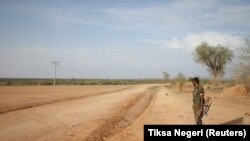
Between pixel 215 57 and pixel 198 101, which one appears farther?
pixel 215 57

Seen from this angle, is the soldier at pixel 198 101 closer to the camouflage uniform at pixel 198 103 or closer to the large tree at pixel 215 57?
the camouflage uniform at pixel 198 103

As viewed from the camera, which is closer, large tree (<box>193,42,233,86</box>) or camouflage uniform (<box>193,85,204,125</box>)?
camouflage uniform (<box>193,85,204,125</box>)

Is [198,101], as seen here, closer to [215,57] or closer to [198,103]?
[198,103]

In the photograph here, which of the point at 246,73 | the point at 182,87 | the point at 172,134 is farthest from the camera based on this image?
the point at 182,87

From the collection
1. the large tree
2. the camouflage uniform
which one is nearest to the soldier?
the camouflage uniform

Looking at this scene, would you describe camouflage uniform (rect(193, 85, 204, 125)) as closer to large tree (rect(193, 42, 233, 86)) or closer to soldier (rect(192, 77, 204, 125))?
soldier (rect(192, 77, 204, 125))

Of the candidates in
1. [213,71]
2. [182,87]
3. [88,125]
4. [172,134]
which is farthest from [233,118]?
[213,71]

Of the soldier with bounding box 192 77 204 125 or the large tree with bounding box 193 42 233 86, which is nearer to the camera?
the soldier with bounding box 192 77 204 125

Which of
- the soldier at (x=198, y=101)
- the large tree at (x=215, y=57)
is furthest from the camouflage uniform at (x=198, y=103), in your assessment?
the large tree at (x=215, y=57)

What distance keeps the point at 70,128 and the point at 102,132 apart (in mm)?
1635

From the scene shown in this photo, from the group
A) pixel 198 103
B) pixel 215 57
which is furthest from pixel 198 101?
pixel 215 57

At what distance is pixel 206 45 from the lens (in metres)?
58.8

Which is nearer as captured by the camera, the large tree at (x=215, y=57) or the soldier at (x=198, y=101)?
the soldier at (x=198, y=101)

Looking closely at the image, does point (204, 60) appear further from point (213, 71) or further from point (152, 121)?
point (152, 121)
